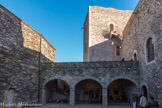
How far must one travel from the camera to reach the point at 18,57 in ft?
31.8

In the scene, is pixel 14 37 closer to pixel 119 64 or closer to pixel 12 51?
pixel 12 51

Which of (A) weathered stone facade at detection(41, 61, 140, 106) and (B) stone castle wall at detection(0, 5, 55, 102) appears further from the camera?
(A) weathered stone facade at detection(41, 61, 140, 106)

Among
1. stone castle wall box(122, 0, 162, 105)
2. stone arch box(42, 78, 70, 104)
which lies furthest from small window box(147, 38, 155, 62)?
stone arch box(42, 78, 70, 104)

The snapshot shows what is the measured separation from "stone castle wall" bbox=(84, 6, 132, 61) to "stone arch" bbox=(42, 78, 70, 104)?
4.49 meters

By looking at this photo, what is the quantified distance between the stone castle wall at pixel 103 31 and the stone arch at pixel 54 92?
449 centimetres

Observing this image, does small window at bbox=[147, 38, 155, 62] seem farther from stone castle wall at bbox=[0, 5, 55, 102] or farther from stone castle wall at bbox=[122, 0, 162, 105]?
stone castle wall at bbox=[0, 5, 55, 102]

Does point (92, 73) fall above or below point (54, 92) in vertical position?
above

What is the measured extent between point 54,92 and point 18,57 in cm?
575

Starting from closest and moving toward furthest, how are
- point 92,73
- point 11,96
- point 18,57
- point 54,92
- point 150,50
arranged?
1. point 11,96
2. point 150,50
3. point 18,57
4. point 92,73
5. point 54,92

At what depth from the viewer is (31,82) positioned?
10.8m

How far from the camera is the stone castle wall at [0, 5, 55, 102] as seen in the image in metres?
8.52

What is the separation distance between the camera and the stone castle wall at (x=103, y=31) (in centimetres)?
1714

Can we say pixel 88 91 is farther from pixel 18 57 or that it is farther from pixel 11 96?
pixel 18 57

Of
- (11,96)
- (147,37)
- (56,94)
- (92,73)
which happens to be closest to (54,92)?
(56,94)
